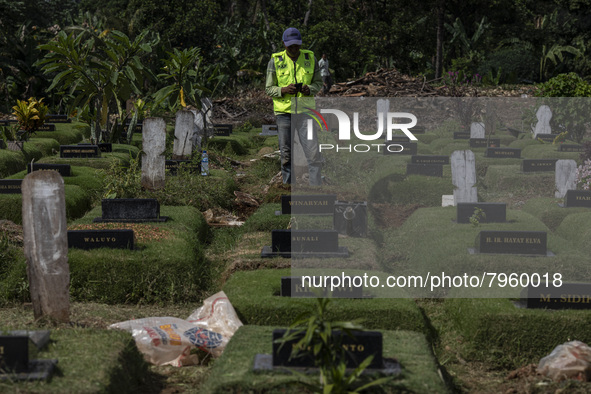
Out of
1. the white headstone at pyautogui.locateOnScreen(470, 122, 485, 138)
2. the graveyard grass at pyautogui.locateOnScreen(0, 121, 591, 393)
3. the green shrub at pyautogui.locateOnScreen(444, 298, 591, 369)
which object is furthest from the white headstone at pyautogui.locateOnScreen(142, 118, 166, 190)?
the white headstone at pyautogui.locateOnScreen(470, 122, 485, 138)

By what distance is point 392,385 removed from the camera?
398 centimetres

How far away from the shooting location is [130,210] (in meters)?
8.68

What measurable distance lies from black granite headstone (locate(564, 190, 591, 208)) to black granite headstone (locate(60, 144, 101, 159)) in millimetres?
7917

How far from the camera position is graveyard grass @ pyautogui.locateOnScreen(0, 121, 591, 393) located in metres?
4.43

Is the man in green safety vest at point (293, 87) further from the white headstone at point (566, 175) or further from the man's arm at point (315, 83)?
the white headstone at point (566, 175)

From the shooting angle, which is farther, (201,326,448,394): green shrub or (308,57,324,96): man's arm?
(308,57,324,96): man's arm

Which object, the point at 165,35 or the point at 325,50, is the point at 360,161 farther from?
the point at 165,35

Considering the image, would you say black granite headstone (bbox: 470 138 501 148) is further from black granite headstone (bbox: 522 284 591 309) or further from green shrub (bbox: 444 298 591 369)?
green shrub (bbox: 444 298 591 369)

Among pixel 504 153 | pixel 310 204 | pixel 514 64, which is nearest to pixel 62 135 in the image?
pixel 504 153

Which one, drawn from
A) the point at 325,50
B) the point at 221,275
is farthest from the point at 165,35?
the point at 221,275

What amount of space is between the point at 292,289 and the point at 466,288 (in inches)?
67.0

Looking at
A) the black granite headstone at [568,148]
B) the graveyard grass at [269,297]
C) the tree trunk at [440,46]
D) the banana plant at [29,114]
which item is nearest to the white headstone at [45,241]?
the graveyard grass at [269,297]

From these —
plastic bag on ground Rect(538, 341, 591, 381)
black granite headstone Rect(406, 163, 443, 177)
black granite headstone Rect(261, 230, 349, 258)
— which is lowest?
plastic bag on ground Rect(538, 341, 591, 381)

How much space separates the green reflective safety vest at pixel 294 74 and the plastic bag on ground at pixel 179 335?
16.7 feet
